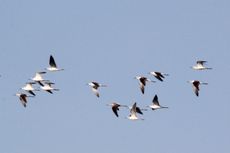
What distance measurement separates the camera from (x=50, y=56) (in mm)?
92938

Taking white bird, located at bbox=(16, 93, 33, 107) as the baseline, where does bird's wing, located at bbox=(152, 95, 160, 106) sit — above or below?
below

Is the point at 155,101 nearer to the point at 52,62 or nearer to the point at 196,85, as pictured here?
the point at 196,85

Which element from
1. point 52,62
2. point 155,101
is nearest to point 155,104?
point 155,101

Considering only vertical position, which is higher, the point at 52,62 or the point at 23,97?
the point at 52,62

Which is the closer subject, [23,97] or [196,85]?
[196,85]

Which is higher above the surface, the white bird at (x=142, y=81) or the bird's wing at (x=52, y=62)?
the bird's wing at (x=52, y=62)

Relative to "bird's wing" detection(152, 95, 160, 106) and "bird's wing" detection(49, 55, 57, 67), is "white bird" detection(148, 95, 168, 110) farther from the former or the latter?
"bird's wing" detection(49, 55, 57, 67)

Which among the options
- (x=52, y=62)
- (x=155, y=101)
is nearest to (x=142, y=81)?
(x=155, y=101)

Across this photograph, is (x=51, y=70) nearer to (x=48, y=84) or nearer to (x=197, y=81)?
(x=48, y=84)

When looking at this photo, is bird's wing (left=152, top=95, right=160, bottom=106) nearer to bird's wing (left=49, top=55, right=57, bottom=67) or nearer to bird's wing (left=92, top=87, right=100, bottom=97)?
bird's wing (left=92, top=87, right=100, bottom=97)

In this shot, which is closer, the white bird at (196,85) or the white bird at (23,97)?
the white bird at (196,85)

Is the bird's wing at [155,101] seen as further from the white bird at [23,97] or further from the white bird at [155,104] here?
the white bird at [23,97]

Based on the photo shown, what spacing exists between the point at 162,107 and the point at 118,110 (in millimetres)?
3808

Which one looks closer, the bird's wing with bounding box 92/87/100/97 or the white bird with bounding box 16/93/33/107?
the bird's wing with bounding box 92/87/100/97
